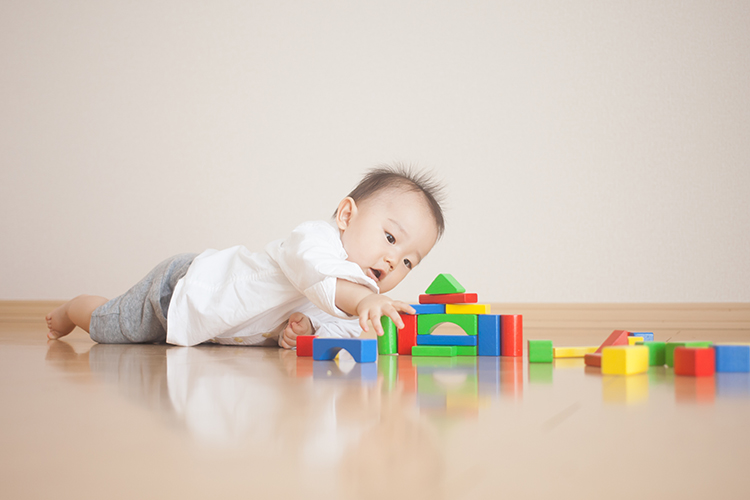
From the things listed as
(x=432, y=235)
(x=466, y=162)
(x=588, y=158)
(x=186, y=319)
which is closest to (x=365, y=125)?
(x=466, y=162)

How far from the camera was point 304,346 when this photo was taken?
0.97 metres

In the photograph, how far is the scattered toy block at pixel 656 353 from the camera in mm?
748

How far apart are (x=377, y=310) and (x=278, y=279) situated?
0.35m

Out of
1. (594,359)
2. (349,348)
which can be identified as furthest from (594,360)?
(349,348)

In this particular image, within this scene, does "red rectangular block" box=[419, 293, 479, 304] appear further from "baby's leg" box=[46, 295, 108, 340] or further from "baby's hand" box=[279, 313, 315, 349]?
"baby's leg" box=[46, 295, 108, 340]

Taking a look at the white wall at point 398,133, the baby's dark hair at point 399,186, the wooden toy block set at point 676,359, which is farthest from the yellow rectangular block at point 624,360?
the white wall at point 398,133

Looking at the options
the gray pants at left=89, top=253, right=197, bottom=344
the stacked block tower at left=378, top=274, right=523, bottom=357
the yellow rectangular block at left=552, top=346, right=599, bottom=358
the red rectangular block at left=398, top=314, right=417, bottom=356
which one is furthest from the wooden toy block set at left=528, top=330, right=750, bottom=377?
the gray pants at left=89, top=253, right=197, bottom=344

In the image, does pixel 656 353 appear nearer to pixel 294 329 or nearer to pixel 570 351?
pixel 570 351

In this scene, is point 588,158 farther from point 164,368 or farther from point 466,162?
point 164,368

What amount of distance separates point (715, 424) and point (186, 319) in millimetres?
1042

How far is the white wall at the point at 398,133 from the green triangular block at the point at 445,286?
1066 millimetres

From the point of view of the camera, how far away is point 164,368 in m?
0.76

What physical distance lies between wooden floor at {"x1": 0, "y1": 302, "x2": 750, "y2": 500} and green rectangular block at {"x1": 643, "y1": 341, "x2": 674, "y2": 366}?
0.07 m

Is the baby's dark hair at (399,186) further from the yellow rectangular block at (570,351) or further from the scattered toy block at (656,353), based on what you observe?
the scattered toy block at (656,353)
